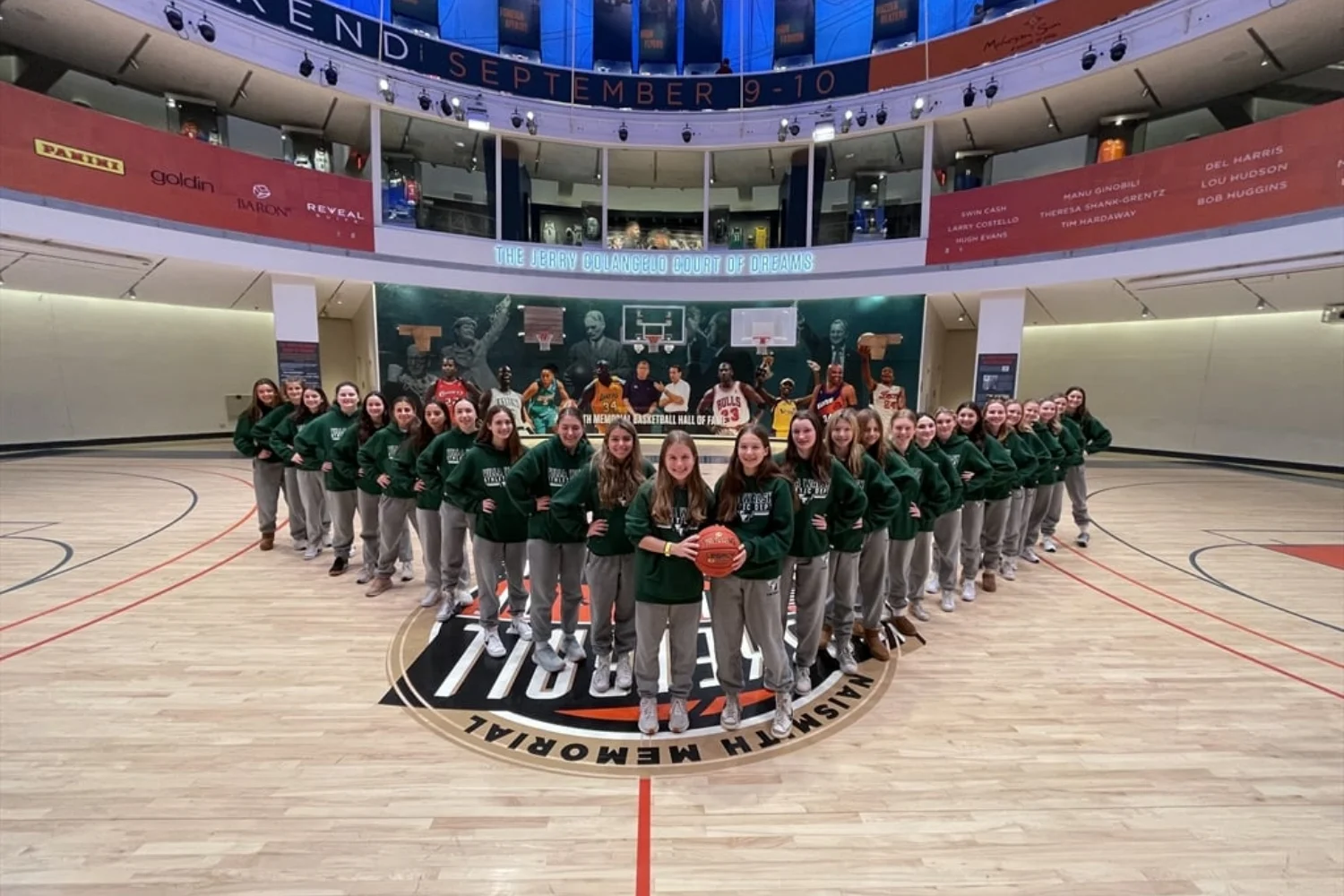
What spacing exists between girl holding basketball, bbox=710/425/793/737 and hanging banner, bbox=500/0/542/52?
15696mm

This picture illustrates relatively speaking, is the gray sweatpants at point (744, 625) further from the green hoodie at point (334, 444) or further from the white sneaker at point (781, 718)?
the green hoodie at point (334, 444)

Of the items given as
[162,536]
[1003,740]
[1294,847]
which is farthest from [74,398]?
[1294,847]

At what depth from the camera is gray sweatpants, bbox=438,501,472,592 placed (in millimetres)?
4336

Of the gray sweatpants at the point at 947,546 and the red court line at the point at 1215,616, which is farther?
the gray sweatpants at the point at 947,546

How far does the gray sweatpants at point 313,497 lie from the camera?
570cm

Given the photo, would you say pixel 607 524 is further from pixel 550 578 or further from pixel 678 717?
pixel 678 717

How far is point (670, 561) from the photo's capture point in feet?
9.39

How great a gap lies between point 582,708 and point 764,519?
1.59m

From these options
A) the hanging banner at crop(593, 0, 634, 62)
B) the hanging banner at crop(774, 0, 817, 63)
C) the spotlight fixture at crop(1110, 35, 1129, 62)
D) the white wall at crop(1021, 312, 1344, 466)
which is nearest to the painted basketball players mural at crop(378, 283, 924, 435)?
the white wall at crop(1021, 312, 1344, 466)

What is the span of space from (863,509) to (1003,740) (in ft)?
4.72

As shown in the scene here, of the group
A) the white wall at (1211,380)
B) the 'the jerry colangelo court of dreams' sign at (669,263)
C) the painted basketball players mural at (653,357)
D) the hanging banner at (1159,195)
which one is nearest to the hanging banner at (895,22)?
the hanging banner at (1159,195)

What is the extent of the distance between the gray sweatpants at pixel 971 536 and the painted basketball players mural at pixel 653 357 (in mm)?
8838

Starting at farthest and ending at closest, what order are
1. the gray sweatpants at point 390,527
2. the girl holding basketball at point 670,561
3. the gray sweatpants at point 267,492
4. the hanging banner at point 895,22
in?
the hanging banner at point 895,22, the gray sweatpants at point 267,492, the gray sweatpants at point 390,527, the girl holding basketball at point 670,561

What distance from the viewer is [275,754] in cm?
282
